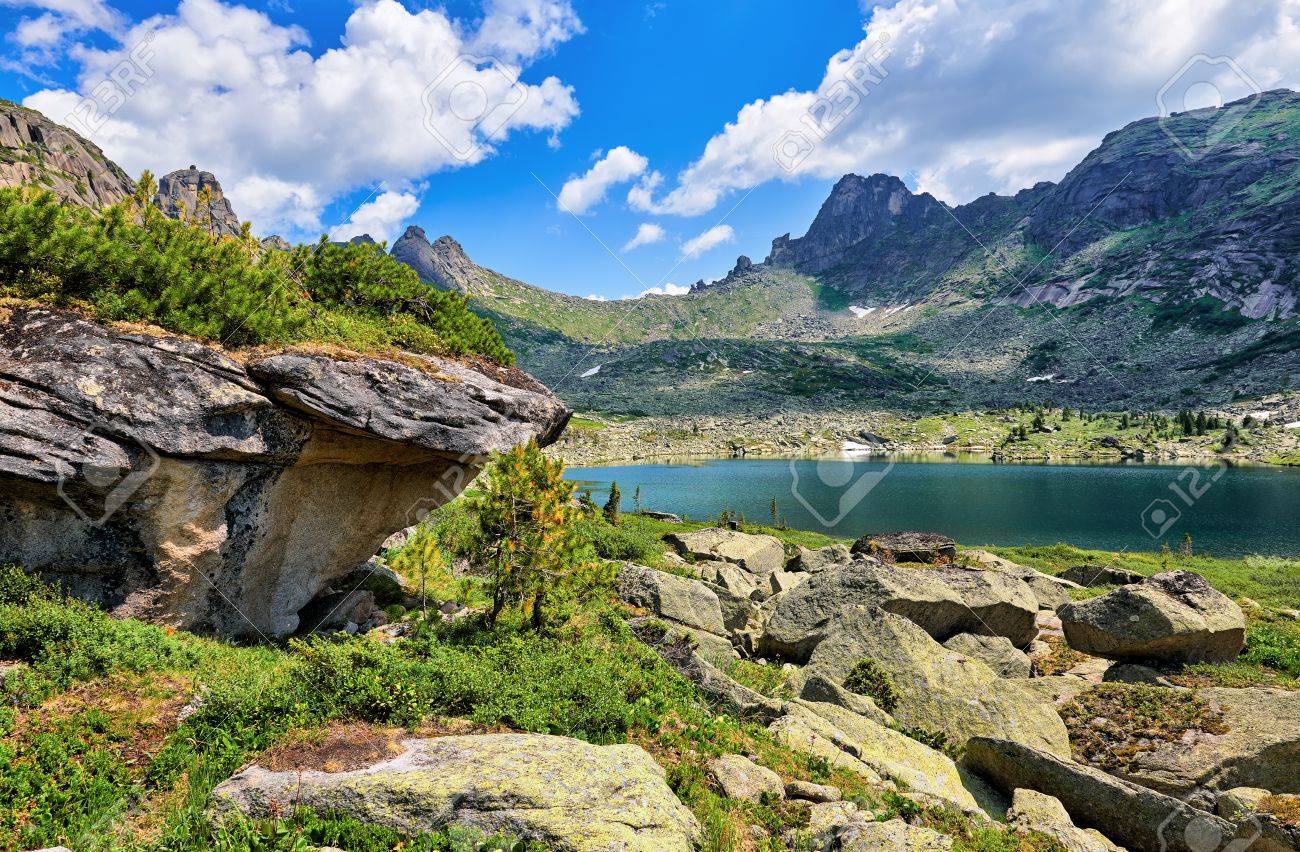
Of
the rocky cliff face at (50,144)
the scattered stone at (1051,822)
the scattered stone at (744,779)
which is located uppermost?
the rocky cliff face at (50,144)

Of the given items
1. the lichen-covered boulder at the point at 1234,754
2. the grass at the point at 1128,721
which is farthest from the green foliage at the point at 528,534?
the lichen-covered boulder at the point at 1234,754

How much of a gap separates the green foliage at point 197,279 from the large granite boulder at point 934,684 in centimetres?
1463

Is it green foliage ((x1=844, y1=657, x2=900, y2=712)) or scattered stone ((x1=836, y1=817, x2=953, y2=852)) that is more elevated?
scattered stone ((x1=836, y1=817, x2=953, y2=852))

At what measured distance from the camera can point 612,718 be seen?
411 inches

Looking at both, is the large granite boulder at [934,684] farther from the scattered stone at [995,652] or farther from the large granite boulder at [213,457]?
the large granite boulder at [213,457]

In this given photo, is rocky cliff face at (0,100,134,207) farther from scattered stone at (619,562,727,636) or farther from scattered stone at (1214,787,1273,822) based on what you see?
scattered stone at (1214,787,1273,822)

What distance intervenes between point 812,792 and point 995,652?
12.6 meters

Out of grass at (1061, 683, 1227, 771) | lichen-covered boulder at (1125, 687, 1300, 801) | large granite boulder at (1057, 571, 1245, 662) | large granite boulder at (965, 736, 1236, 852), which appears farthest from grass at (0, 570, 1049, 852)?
large granite boulder at (1057, 571, 1245, 662)

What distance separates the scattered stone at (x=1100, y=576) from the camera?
3456 cm

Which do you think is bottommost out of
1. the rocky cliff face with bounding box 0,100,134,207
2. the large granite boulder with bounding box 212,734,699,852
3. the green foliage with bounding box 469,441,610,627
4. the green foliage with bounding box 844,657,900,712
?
the green foliage with bounding box 844,657,900,712

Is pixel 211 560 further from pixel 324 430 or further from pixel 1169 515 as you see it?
pixel 1169 515

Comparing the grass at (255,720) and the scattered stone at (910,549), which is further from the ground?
the scattered stone at (910,549)

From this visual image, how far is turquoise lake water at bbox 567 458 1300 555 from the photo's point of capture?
2448 inches

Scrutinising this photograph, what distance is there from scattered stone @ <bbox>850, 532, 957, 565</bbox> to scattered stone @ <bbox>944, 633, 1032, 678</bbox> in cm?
1447
